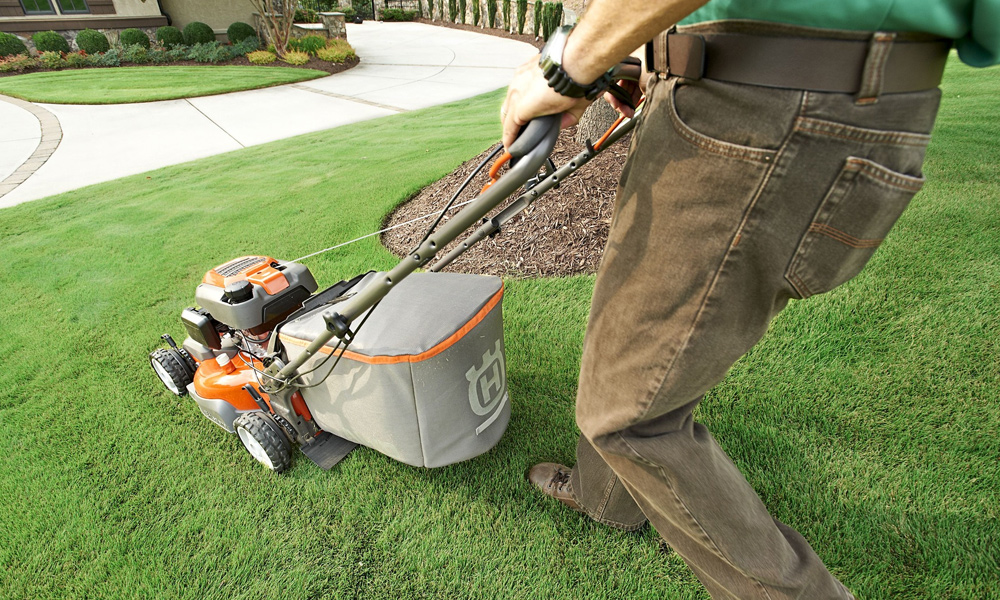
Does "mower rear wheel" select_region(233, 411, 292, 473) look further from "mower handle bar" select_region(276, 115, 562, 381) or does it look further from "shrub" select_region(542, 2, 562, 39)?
"shrub" select_region(542, 2, 562, 39)

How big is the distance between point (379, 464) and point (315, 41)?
1286 cm

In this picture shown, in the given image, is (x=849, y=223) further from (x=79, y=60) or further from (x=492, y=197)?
(x=79, y=60)

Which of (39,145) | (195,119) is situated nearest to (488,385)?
(39,145)

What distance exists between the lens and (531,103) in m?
0.93

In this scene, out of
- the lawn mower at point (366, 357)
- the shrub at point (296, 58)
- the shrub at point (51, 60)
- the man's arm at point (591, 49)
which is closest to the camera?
the man's arm at point (591, 49)

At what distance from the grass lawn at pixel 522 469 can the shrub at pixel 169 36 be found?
12.2m

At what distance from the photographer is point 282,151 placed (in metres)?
5.79

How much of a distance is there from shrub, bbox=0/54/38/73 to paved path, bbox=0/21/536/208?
282cm

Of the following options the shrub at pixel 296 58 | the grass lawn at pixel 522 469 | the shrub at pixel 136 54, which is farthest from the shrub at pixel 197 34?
the grass lawn at pixel 522 469

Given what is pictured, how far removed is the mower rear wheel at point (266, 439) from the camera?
5.86 feet

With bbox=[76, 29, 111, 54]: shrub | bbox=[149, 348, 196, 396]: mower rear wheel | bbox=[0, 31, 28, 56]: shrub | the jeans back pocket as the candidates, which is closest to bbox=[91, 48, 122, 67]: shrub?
bbox=[76, 29, 111, 54]: shrub

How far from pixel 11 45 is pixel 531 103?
51.4 feet

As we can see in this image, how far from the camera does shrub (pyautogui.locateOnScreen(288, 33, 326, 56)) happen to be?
12.2 metres

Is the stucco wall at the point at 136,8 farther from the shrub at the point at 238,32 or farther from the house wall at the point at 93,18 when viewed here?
the shrub at the point at 238,32
